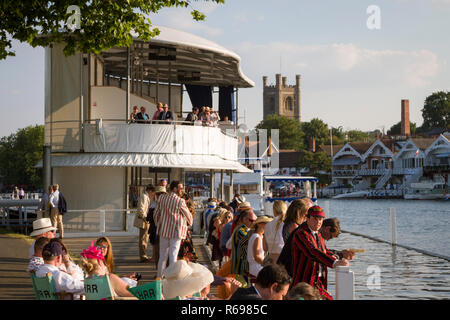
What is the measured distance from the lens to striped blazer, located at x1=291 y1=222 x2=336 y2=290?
698 centimetres

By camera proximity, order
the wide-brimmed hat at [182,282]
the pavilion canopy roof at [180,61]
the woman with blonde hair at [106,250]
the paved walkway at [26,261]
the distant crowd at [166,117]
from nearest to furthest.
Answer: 1. the wide-brimmed hat at [182,282]
2. the woman with blonde hair at [106,250]
3. the paved walkway at [26,261]
4. the distant crowd at [166,117]
5. the pavilion canopy roof at [180,61]

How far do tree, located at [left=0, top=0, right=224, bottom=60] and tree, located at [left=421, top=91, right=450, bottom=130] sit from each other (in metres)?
157

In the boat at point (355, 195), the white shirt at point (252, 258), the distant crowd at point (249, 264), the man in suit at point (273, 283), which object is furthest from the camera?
the boat at point (355, 195)

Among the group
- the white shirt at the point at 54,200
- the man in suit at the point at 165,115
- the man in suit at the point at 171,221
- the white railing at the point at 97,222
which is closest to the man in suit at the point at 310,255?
the man in suit at the point at 171,221

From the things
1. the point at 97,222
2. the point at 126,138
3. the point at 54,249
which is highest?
the point at 126,138

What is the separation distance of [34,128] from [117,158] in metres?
103

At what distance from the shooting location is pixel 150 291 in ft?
21.6

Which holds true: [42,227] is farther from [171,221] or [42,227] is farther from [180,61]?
[180,61]

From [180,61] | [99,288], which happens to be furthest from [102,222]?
[99,288]

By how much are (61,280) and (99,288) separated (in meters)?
1.16

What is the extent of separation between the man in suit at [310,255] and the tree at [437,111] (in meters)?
164

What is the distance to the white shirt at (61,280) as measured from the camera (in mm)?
7934

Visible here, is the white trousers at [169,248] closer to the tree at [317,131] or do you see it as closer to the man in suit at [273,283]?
the man in suit at [273,283]
